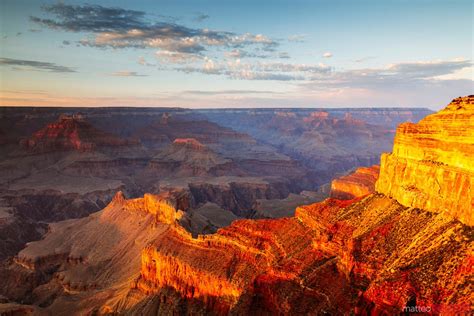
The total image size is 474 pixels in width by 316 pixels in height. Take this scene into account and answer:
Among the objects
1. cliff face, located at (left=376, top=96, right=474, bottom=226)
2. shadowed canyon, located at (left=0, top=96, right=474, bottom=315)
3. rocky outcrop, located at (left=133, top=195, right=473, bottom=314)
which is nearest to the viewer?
rocky outcrop, located at (left=133, top=195, right=473, bottom=314)

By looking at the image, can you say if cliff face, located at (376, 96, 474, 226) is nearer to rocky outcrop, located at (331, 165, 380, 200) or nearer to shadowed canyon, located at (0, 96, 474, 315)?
shadowed canyon, located at (0, 96, 474, 315)

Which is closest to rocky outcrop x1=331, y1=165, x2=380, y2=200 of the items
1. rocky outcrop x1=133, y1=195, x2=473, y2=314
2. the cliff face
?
rocky outcrop x1=133, y1=195, x2=473, y2=314

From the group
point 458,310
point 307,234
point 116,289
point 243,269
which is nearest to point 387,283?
point 458,310

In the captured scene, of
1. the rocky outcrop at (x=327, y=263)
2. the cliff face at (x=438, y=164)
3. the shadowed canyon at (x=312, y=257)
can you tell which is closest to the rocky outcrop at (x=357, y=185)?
the shadowed canyon at (x=312, y=257)

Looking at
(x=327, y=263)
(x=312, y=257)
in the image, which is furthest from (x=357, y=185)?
(x=327, y=263)

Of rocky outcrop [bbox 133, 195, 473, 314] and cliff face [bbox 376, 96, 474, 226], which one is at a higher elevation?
cliff face [bbox 376, 96, 474, 226]

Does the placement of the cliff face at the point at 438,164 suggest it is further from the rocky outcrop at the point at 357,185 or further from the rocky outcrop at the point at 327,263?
the rocky outcrop at the point at 357,185
